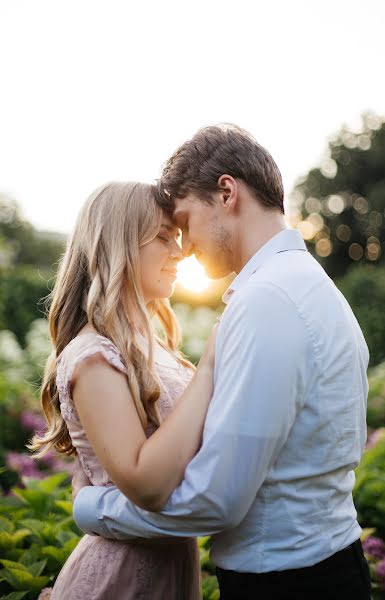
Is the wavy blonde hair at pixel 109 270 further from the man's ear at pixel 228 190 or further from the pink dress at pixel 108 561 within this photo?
the man's ear at pixel 228 190

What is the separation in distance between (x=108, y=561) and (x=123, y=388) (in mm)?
688

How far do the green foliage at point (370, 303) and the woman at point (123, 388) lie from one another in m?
9.54

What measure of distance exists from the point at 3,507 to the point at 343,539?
2805mm

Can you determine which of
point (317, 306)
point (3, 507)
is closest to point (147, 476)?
point (317, 306)

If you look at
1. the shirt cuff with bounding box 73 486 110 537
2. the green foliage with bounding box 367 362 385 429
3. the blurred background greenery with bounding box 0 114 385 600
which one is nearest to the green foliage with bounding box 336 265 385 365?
the blurred background greenery with bounding box 0 114 385 600

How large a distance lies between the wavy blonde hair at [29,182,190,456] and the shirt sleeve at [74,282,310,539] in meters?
0.51

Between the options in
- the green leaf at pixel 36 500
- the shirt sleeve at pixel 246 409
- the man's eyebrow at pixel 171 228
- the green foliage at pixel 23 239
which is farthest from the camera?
the green foliage at pixel 23 239

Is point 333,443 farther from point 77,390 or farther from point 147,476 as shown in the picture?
point 77,390

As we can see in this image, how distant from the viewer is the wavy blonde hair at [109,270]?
2.51 meters

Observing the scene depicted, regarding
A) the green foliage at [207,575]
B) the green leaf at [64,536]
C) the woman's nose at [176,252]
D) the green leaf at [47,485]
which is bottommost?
the green foliage at [207,575]

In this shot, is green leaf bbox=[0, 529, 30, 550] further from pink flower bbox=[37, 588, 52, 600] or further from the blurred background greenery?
pink flower bbox=[37, 588, 52, 600]

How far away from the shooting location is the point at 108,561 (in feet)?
8.00

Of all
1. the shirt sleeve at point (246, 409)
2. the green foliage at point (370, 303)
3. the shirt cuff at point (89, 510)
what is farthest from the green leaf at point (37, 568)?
the green foliage at point (370, 303)

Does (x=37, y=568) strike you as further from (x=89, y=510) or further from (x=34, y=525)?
(x=89, y=510)
